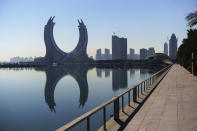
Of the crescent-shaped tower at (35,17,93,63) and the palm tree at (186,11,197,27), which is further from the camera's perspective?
the crescent-shaped tower at (35,17,93,63)

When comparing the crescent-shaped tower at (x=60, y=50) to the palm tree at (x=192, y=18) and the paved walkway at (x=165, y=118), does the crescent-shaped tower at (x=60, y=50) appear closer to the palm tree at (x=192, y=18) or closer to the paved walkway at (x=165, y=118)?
the palm tree at (x=192, y=18)

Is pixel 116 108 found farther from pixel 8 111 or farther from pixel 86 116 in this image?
pixel 8 111

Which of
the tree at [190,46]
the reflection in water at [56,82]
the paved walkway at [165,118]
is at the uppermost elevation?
the tree at [190,46]

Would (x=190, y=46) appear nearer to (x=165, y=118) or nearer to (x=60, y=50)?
(x=165, y=118)

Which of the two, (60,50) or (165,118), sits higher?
(60,50)

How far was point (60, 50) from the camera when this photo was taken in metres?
193

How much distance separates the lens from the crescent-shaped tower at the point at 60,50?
182 m

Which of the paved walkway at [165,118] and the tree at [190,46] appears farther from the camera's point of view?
the tree at [190,46]

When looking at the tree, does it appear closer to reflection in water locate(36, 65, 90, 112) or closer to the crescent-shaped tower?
reflection in water locate(36, 65, 90, 112)

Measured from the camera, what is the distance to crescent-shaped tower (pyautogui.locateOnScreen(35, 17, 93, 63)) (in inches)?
7160

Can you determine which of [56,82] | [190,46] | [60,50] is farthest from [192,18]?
[60,50]

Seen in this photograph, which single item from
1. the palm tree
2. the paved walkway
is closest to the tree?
the palm tree

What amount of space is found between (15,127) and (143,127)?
10.1m

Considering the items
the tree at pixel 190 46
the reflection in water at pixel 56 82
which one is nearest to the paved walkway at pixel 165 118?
the reflection in water at pixel 56 82
